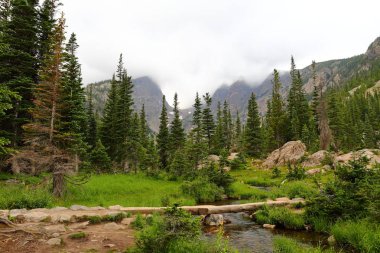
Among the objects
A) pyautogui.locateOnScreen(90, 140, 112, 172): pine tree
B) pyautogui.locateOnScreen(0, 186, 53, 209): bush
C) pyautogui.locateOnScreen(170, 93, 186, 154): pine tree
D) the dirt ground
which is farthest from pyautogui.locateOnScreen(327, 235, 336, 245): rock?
pyautogui.locateOnScreen(170, 93, 186, 154): pine tree

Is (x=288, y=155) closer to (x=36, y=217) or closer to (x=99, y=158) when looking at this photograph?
(x=99, y=158)

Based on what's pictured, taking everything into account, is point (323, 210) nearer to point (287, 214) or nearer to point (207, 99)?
point (287, 214)

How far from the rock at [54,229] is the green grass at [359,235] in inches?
487

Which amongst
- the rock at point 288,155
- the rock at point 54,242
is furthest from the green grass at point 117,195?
the rock at point 288,155

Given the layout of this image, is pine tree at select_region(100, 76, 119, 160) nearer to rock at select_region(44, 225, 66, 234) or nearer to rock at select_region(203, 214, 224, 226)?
rock at select_region(203, 214, 224, 226)

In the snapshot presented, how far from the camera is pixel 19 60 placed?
2780 cm

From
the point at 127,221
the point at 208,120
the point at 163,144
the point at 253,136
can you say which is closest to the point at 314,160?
the point at 253,136

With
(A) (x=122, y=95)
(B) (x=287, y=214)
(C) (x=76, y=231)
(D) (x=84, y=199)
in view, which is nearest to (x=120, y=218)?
(C) (x=76, y=231)

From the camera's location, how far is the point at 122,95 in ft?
169

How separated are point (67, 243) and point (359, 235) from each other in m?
11.9

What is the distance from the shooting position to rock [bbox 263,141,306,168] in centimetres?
5241

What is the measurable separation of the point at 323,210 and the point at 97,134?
1776 inches

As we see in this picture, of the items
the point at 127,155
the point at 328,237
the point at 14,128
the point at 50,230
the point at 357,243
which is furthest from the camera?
the point at 127,155

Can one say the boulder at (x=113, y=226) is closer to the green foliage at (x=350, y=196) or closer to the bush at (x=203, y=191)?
the green foliage at (x=350, y=196)
